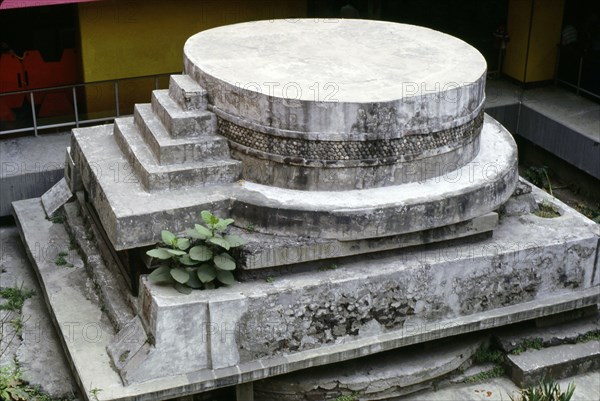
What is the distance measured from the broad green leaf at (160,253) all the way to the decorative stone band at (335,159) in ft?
4.49

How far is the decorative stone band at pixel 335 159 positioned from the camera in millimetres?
9586

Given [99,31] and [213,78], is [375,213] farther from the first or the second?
[99,31]

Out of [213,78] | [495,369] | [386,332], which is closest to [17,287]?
[213,78]

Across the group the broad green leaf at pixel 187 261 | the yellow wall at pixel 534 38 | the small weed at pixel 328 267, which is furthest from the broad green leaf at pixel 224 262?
the yellow wall at pixel 534 38

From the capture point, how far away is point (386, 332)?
9789 mm

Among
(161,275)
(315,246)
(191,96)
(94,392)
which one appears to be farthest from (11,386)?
(191,96)

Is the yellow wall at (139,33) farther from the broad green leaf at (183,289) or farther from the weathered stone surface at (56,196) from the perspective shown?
the broad green leaf at (183,289)

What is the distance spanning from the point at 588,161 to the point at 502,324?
172 inches

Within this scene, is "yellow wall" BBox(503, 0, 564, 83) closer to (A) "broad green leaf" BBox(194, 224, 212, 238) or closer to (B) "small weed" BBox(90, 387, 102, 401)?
(A) "broad green leaf" BBox(194, 224, 212, 238)

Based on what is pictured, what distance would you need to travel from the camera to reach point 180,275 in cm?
899

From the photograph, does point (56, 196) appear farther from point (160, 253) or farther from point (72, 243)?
point (160, 253)

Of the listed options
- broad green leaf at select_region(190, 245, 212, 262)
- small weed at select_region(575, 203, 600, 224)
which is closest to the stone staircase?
broad green leaf at select_region(190, 245, 212, 262)

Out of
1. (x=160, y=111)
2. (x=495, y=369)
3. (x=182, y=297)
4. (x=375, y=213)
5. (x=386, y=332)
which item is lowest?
(x=495, y=369)

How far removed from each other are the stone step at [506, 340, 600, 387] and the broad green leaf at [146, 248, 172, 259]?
12.8ft
